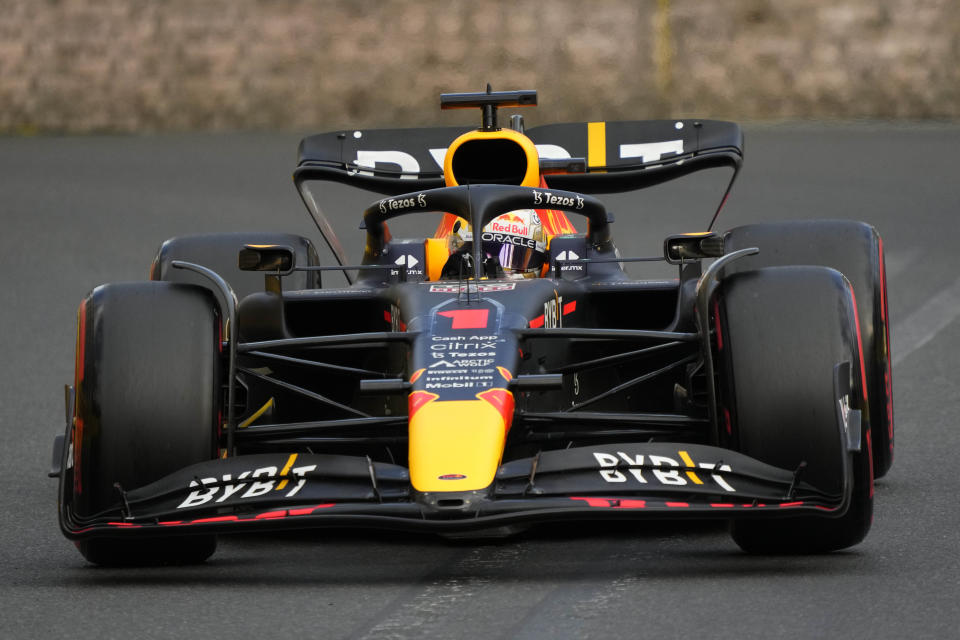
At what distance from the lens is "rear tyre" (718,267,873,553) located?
5.88m

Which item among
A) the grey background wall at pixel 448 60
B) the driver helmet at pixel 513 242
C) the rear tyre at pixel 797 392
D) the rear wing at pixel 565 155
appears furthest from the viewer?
the grey background wall at pixel 448 60

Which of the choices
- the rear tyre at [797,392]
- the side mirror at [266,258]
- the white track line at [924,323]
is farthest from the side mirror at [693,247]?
the white track line at [924,323]

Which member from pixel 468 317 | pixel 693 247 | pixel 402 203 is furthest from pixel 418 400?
pixel 402 203

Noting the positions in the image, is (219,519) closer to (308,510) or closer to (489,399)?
(308,510)

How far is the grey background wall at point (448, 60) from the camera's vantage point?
2150 cm

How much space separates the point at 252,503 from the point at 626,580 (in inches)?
44.7

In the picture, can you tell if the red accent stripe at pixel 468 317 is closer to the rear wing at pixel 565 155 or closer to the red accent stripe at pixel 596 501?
the red accent stripe at pixel 596 501

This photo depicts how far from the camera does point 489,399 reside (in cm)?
593

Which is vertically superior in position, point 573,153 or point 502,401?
point 573,153

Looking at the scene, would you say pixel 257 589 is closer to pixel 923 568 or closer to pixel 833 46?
pixel 923 568

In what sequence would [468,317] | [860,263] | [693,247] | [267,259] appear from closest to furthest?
[468,317], [693,247], [267,259], [860,263]

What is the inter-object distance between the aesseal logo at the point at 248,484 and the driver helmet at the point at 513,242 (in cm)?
195

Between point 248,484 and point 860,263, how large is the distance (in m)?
2.91

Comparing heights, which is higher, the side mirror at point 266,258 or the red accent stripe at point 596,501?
the side mirror at point 266,258
